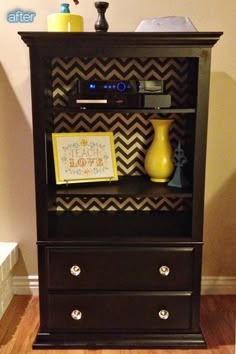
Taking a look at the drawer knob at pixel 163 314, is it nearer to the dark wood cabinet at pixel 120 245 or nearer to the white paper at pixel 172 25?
the dark wood cabinet at pixel 120 245

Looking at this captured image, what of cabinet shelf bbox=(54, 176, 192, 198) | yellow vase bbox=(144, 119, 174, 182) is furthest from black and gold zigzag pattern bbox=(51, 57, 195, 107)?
cabinet shelf bbox=(54, 176, 192, 198)

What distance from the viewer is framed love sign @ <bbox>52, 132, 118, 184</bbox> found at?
6.93ft

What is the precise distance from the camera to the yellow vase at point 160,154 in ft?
7.03

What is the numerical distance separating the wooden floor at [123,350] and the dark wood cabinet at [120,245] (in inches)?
1.9

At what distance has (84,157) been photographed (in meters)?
2.17

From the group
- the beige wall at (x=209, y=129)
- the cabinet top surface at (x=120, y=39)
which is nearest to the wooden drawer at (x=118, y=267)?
the beige wall at (x=209, y=129)

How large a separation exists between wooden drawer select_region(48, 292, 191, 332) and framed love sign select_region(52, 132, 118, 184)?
0.58m

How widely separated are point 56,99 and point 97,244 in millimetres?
823

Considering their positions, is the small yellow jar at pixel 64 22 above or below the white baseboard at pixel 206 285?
above

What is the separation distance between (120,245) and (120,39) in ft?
3.05

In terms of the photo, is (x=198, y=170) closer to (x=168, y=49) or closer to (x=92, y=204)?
(x=168, y=49)

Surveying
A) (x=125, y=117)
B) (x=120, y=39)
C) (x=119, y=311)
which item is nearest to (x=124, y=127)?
(x=125, y=117)

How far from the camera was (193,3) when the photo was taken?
7.36 feet

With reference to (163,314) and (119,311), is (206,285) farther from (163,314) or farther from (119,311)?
(119,311)
